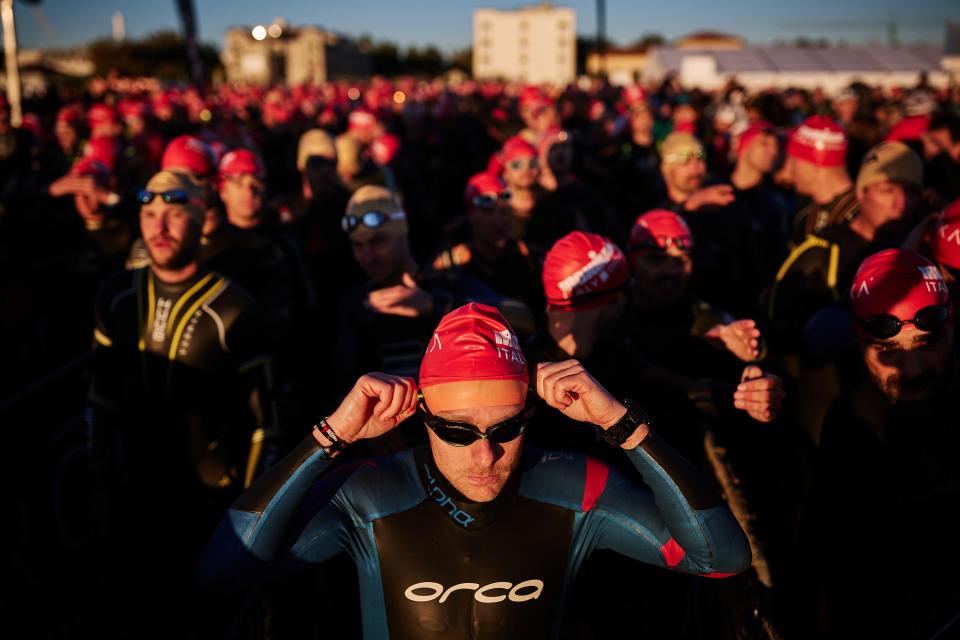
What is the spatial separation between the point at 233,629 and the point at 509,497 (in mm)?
1183

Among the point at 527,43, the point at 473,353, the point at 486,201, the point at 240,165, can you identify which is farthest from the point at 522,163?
the point at 527,43

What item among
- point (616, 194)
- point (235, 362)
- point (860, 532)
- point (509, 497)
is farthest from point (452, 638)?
point (616, 194)

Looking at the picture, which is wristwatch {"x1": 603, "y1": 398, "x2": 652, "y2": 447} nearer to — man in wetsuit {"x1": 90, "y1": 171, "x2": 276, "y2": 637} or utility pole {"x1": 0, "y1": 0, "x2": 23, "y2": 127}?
man in wetsuit {"x1": 90, "y1": 171, "x2": 276, "y2": 637}

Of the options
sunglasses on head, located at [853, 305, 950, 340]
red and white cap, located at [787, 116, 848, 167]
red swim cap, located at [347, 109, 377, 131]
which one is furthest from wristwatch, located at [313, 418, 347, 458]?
red swim cap, located at [347, 109, 377, 131]

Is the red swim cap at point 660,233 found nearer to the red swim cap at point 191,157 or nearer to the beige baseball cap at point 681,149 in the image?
the beige baseball cap at point 681,149

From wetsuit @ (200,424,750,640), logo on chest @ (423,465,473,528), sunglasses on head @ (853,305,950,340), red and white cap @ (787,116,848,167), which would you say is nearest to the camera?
wetsuit @ (200,424,750,640)

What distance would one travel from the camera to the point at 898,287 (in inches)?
107

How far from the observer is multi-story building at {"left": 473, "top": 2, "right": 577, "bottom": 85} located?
100 meters

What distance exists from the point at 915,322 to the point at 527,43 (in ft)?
A: 348

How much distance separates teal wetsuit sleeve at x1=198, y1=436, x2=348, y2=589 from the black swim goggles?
0.37 metres

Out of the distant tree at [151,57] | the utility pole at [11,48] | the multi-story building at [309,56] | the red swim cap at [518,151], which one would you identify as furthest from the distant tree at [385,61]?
the red swim cap at [518,151]

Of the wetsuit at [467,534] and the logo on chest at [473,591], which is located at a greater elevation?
the wetsuit at [467,534]

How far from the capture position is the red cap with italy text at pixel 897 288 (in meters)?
2.67

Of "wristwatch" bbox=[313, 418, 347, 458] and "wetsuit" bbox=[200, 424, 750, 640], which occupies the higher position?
"wristwatch" bbox=[313, 418, 347, 458]
